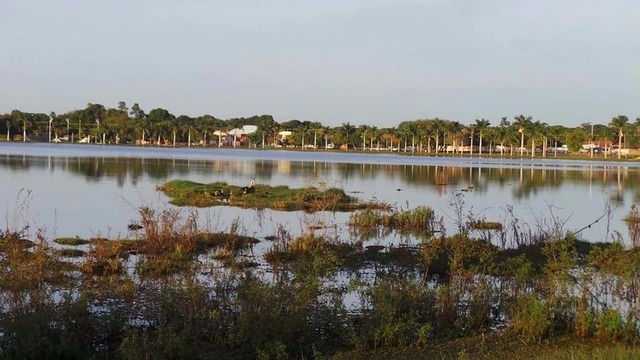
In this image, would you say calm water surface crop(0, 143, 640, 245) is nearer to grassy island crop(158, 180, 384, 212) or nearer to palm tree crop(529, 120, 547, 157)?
grassy island crop(158, 180, 384, 212)

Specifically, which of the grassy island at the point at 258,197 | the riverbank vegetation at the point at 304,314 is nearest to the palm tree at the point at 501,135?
the grassy island at the point at 258,197

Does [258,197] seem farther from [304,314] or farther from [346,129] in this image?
[346,129]

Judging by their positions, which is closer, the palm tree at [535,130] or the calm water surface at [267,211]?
the calm water surface at [267,211]

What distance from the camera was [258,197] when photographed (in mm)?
35188

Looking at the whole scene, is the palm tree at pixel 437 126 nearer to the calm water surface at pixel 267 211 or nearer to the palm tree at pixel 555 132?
the palm tree at pixel 555 132

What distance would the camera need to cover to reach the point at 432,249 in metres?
17.0

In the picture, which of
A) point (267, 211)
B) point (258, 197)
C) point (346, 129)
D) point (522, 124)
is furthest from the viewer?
point (346, 129)

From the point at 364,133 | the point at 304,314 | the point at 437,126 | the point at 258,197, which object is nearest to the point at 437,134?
the point at 437,126

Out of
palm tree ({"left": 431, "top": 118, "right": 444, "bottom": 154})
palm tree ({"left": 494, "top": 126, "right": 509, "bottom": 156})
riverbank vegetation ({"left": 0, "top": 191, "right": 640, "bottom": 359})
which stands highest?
palm tree ({"left": 431, "top": 118, "right": 444, "bottom": 154})

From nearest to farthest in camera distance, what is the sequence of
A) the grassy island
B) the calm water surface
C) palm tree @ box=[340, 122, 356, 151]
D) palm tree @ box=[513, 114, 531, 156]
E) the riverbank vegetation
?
the riverbank vegetation → the calm water surface → the grassy island → palm tree @ box=[513, 114, 531, 156] → palm tree @ box=[340, 122, 356, 151]

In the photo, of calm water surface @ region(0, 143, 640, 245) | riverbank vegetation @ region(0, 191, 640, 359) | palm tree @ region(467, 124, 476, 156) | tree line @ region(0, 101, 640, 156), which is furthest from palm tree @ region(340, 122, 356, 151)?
riverbank vegetation @ region(0, 191, 640, 359)

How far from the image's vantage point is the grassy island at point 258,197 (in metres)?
32.5

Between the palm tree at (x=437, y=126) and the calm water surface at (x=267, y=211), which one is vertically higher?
the palm tree at (x=437, y=126)

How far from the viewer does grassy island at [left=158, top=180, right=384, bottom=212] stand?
32.5m
